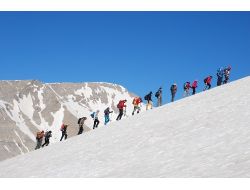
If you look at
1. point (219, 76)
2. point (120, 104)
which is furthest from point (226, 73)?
point (120, 104)

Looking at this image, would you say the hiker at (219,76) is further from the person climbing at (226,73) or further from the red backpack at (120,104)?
the red backpack at (120,104)

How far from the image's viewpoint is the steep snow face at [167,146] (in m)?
14.9

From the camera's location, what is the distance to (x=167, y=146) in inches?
747

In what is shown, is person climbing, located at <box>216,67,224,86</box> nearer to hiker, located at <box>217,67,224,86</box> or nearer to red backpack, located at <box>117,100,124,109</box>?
hiker, located at <box>217,67,224,86</box>

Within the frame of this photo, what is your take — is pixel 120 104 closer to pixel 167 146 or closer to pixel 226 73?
pixel 226 73

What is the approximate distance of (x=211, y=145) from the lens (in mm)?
16969

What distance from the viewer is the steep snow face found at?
49.0 ft

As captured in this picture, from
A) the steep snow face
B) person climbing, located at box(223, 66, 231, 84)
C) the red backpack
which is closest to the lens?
the steep snow face

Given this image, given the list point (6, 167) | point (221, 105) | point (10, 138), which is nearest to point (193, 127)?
point (221, 105)

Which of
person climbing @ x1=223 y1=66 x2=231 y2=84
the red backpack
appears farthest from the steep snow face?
person climbing @ x1=223 y1=66 x2=231 y2=84

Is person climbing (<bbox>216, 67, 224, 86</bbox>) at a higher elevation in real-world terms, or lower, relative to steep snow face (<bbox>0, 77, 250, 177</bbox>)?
higher

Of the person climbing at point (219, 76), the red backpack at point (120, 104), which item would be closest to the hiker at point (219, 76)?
the person climbing at point (219, 76)
